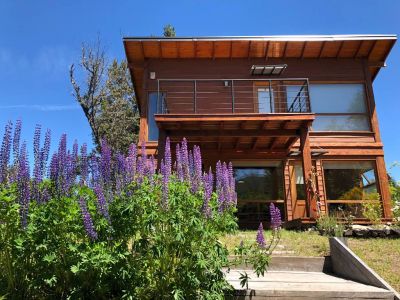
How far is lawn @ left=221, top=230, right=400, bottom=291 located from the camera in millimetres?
5289

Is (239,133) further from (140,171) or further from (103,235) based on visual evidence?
(103,235)

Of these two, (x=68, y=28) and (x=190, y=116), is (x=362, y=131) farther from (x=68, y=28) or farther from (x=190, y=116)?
(x=68, y=28)

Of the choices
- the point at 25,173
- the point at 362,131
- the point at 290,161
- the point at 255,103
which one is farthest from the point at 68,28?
the point at 25,173

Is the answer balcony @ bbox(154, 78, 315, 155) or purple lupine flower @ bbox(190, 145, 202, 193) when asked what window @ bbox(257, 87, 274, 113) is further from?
purple lupine flower @ bbox(190, 145, 202, 193)

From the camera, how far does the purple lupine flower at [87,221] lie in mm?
3221

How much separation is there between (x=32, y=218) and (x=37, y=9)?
43.5ft

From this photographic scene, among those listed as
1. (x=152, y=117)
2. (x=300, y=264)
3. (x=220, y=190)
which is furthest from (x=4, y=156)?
(x=152, y=117)

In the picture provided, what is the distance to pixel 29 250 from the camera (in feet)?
11.2

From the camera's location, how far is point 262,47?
512 inches

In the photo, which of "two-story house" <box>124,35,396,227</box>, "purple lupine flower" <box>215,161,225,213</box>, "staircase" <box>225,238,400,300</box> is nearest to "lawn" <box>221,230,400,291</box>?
"staircase" <box>225,238,400,300</box>

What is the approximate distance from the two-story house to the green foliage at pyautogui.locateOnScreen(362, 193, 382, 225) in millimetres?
200

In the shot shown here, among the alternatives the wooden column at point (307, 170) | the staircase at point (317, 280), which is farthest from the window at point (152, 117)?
the staircase at point (317, 280)

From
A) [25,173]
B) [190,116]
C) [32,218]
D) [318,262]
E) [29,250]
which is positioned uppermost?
[190,116]

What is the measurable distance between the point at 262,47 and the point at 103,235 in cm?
1101
